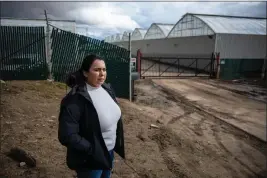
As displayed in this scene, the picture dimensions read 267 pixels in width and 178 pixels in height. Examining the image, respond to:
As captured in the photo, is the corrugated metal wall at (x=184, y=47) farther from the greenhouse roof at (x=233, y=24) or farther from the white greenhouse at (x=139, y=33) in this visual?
the white greenhouse at (x=139, y=33)

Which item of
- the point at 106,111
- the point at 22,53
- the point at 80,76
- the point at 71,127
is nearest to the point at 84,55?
the point at 22,53

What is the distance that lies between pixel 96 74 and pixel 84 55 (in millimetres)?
6915

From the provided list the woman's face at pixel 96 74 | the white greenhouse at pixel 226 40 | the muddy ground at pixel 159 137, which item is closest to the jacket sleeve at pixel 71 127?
the woman's face at pixel 96 74

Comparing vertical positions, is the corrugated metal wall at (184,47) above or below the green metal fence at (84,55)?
above

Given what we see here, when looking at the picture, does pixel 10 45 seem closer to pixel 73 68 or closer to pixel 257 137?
pixel 73 68

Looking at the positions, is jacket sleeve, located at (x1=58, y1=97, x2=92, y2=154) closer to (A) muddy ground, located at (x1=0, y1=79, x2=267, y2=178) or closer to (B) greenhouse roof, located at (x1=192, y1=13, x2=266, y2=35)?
(A) muddy ground, located at (x1=0, y1=79, x2=267, y2=178)

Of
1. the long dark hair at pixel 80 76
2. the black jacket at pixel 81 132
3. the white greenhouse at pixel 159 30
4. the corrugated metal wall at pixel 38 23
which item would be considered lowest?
the black jacket at pixel 81 132

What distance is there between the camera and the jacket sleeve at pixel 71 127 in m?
1.92

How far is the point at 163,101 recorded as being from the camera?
913 cm

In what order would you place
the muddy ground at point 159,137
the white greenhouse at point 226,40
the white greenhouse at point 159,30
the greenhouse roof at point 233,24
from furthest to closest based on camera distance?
the white greenhouse at point 159,30 → the greenhouse roof at point 233,24 → the white greenhouse at point 226,40 → the muddy ground at point 159,137

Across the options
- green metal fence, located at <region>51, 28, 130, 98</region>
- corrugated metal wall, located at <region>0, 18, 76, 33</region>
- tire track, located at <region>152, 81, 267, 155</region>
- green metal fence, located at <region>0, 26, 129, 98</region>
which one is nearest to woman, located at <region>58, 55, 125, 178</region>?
tire track, located at <region>152, 81, 267, 155</region>

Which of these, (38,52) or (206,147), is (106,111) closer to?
(206,147)

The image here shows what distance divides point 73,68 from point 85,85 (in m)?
7.46

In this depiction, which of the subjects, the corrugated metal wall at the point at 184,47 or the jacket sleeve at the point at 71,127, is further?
the corrugated metal wall at the point at 184,47
